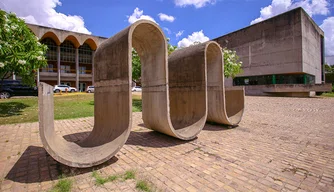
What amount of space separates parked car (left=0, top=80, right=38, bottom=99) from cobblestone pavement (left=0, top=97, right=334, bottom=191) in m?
18.3

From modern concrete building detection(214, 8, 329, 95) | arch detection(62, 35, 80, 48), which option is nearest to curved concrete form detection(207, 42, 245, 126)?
modern concrete building detection(214, 8, 329, 95)

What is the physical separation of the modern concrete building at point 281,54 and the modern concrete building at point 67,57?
1265 inches

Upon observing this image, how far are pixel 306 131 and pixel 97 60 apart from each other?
294 inches

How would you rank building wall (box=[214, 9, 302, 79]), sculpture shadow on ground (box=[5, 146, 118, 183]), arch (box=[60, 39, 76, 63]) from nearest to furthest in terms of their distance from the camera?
1. sculpture shadow on ground (box=[5, 146, 118, 183])
2. building wall (box=[214, 9, 302, 79])
3. arch (box=[60, 39, 76, 63])

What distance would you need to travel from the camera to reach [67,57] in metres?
41.2

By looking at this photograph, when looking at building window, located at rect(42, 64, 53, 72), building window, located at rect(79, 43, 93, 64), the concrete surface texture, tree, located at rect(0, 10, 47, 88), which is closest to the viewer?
tree, located at rect(0, 10, 47, 88)

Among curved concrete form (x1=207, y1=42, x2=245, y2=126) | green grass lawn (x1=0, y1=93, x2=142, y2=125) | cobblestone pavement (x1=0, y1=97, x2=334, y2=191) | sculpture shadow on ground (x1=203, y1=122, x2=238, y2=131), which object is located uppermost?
curved concrete form (x1=207, y1=42, x2=245, y2=126)

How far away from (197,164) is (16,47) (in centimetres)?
1106

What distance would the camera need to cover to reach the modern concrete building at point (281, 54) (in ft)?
92.6

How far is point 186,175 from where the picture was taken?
3.27 m

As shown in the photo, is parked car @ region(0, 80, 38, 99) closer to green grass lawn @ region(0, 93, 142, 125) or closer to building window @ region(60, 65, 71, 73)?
green grass lawn @ region(0, 93, 142, 125)

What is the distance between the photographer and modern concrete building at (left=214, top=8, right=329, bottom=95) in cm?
2822

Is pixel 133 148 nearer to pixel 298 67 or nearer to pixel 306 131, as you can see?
pixel 306 131

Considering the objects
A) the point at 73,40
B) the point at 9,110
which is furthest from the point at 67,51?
the point at 9,110
